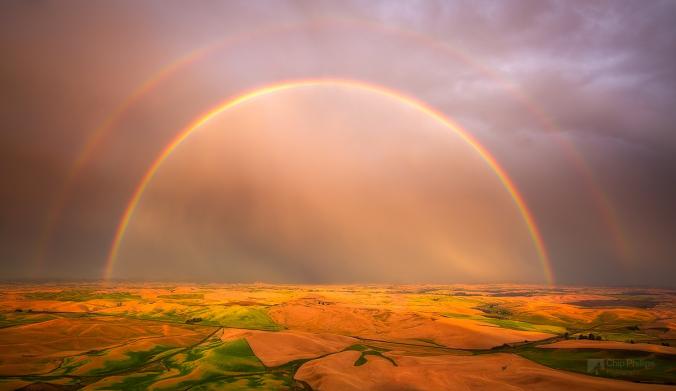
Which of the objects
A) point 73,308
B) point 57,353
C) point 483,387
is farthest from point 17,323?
point 483,387

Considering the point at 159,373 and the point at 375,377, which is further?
the point at 159,373

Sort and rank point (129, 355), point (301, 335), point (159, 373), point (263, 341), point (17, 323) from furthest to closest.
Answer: point (17, 323), point (301, 335), point (263, 341), point (129, 355), point (159, 373)

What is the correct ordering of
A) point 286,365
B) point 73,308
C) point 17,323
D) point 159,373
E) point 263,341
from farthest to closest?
1. point 73,308
2. point 17,323
3. point 263,341
4. point 286,365
5. point 159,373

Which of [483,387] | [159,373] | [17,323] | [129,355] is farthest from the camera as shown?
[17,323]

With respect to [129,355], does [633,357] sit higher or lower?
higher

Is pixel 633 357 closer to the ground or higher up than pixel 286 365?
higher up

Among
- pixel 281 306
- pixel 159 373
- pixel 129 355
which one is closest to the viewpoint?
pixel 159 373

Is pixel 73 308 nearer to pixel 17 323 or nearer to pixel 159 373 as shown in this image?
pixel 17 323

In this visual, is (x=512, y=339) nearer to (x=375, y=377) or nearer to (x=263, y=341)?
(x=375, y=377)

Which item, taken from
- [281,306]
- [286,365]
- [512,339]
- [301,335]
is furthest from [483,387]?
[281,306]
